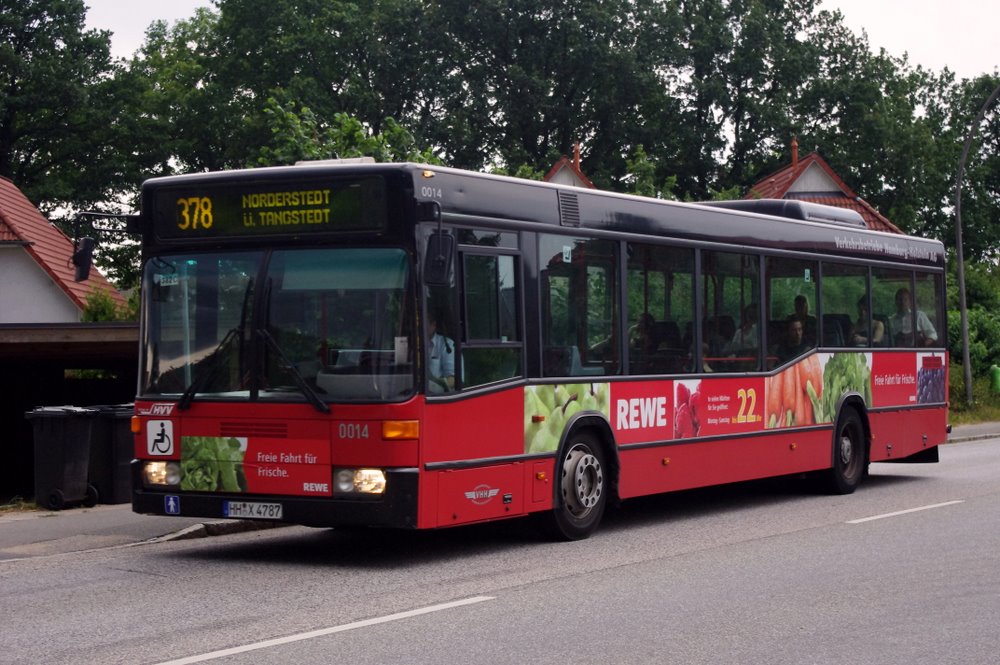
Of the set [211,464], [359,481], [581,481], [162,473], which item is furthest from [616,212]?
[162,473]

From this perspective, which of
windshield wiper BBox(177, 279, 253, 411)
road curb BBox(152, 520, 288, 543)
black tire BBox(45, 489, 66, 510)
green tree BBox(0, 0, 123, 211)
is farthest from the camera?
green tree BBox(0, 0, 123, 211)

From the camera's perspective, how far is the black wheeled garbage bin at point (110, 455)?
51.3ft

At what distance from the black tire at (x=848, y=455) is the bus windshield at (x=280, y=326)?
7.63m

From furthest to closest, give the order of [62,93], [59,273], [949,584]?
[62,93] → [59,273] → [949,584]

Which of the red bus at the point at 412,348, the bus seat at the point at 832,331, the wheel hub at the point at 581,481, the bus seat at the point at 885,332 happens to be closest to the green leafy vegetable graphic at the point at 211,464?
the red bus at the point at 412,348

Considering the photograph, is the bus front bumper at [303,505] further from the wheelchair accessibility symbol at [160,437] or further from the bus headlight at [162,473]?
the wheelchair accessibility symbol at [160,437]

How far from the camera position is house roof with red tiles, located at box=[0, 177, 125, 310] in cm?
4009

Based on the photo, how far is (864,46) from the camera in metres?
64.9

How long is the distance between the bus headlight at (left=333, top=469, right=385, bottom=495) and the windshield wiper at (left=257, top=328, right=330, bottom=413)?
18.1 inches

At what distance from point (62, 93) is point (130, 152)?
359 centimetres

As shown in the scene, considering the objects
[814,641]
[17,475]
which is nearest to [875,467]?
[814,641]

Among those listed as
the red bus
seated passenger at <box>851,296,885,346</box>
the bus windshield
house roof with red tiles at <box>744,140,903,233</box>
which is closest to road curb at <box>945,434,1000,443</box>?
seated passenger at <box>851,296,885,346</box>

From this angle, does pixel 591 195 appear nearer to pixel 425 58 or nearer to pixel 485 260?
pixel 485 260

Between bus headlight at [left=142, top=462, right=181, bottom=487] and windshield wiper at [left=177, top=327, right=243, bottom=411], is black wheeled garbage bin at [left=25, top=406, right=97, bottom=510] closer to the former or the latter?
bus headlight at [left=142, top=462, right=181, bottom=487]
